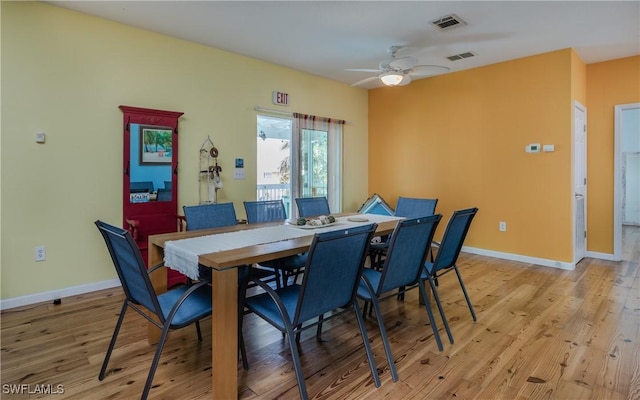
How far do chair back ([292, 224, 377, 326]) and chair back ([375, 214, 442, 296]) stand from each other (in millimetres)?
213

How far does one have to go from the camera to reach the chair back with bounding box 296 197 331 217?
359 cm

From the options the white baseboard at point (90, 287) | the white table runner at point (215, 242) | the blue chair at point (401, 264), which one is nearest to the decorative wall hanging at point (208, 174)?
the white baseboard at point (90, 287)

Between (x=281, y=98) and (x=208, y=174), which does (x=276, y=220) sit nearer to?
(x=208, y=174)

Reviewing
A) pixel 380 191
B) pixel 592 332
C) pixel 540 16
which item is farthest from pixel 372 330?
pixel 380 191

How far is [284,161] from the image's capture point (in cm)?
506

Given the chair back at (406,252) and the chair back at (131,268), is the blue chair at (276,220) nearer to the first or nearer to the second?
the chair back at (406,252)

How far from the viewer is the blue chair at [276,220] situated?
9.36 ft

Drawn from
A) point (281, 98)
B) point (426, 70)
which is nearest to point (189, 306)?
point (426, 70)

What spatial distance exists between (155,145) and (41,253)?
1386 millimetres

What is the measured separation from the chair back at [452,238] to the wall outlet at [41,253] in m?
3.30

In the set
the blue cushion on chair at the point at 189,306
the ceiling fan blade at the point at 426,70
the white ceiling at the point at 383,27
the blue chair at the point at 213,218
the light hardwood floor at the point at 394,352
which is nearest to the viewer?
the blue cushion on chair at the point at 189,306

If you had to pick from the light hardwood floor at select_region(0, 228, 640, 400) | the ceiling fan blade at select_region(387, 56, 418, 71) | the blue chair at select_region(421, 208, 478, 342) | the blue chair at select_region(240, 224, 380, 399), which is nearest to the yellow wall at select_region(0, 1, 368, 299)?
the light hardwood floor at select_region(0, 228, 640, 400)

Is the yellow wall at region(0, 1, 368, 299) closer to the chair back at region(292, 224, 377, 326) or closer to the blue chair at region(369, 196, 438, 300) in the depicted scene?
the blue chair at region(369, 196, 438, 300)

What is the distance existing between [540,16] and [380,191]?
11.2 ft
